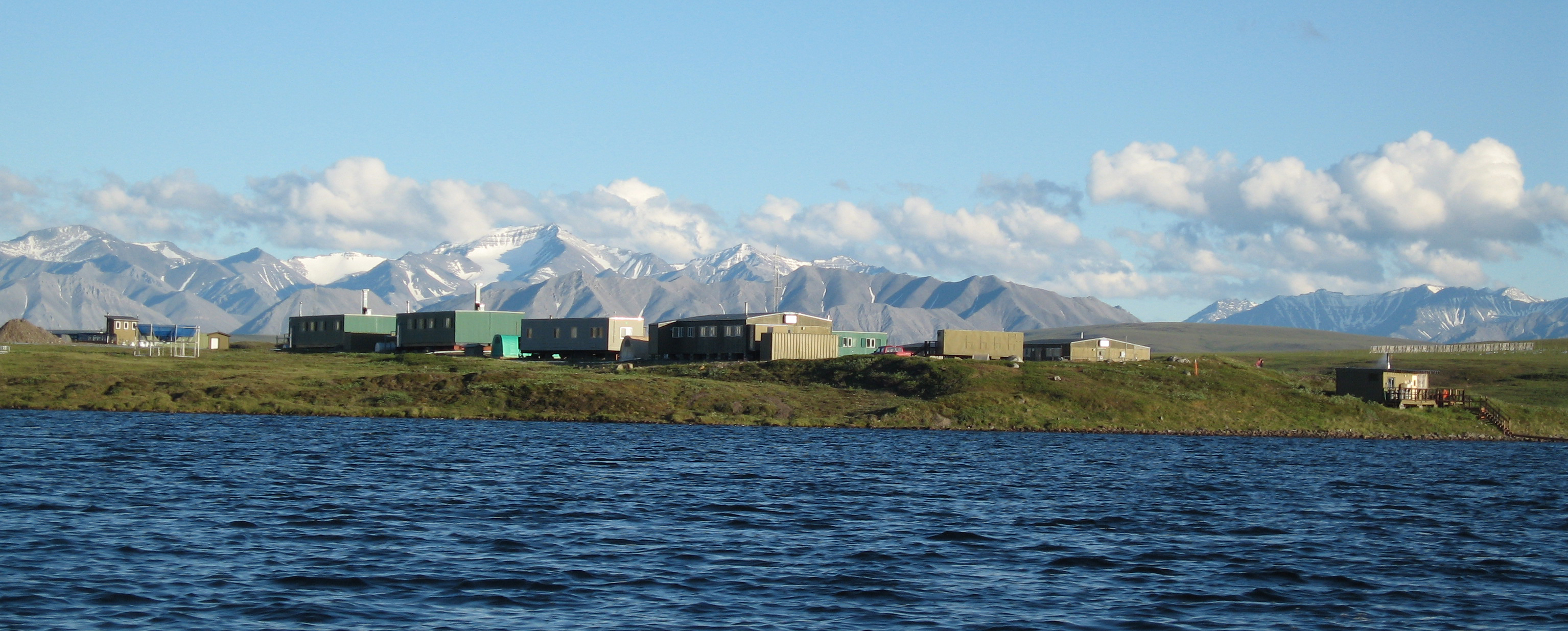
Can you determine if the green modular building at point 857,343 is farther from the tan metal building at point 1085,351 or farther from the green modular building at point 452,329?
the green modular building at point 452,329

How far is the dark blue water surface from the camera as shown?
27422 millimetres

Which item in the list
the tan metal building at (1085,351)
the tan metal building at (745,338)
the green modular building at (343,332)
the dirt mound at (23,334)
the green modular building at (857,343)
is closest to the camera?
the tan metal building at (745,338)

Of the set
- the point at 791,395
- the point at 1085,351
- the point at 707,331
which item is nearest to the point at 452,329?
the point at 707,331

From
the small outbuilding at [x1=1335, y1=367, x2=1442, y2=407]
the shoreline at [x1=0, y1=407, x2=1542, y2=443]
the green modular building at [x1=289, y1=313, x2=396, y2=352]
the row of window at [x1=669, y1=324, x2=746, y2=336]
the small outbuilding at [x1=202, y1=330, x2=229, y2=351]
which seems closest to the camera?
the shoreline at [x1=0, y1=407, x2=1542, y2=443]

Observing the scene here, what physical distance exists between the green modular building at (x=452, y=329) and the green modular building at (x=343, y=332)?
6415 millimetres

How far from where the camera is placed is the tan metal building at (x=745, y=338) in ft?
391

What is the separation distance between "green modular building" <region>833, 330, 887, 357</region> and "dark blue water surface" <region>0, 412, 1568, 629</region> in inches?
2980

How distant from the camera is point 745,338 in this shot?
12606 cm

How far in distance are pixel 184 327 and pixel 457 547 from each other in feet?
573

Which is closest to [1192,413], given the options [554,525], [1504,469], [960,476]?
[1504,469]

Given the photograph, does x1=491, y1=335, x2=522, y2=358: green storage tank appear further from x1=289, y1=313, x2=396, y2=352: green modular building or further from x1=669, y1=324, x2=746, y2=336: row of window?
x1=289, y1=313, x2=396, y2=352: green modular building

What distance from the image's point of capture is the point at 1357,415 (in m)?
101

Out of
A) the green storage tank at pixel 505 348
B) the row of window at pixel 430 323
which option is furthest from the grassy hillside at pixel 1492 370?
the row of window at pixel 430 323

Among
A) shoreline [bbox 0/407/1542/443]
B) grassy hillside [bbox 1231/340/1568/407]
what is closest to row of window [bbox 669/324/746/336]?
shoreline [bbox 0/407/1542/443]
